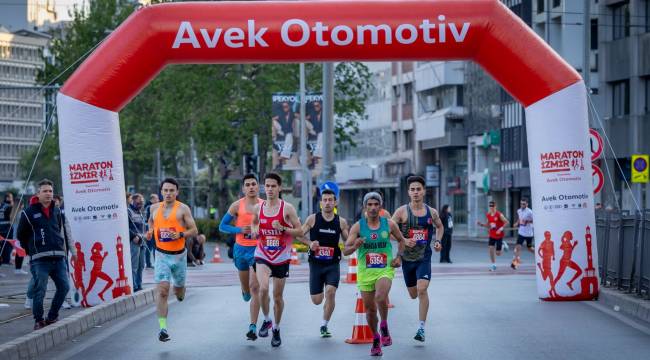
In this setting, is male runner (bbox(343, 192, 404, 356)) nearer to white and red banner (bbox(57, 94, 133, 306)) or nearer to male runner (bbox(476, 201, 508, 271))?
white and red banner (bbox(57, 94, 133, 306))

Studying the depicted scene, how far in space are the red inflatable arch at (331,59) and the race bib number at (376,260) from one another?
7329 millimetres

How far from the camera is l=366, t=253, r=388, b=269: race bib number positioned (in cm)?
1559

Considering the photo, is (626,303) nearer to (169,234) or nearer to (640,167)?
(169,234)

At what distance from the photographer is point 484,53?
22594 mm

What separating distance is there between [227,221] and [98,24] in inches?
2486

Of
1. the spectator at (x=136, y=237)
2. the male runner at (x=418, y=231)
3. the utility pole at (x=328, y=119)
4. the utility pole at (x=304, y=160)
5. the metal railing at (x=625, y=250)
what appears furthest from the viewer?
the utility pole at (x=304, y=160)

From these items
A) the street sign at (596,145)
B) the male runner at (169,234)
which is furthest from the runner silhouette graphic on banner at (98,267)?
the street sign at (596,145)

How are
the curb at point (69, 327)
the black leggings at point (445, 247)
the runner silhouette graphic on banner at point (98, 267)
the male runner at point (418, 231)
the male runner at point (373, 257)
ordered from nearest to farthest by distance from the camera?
the curb at point (69, 327) → the male runner at point (373, 257) → the male runner at point (418, 231) → the runner silhouette graphic on banner at point (98, 267) → the black leggings at point (445, 247)

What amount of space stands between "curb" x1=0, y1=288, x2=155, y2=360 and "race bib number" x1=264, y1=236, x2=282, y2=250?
2.53m

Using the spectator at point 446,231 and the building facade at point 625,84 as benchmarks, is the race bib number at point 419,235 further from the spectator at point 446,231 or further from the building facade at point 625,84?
the building facade at point 625,84

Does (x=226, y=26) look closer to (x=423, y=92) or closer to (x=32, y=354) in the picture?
(x=32, y=354)

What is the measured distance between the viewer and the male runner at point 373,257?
1547 cm

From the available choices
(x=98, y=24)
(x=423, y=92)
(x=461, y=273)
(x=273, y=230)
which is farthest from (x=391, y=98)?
(x=273, y=230)

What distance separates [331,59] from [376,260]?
767cm
